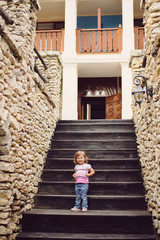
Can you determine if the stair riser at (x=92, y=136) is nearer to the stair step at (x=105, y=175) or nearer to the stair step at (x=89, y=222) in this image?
the stair step at (x=105, y=175)

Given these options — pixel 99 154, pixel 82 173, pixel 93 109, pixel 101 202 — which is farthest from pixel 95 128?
pixel 93 109

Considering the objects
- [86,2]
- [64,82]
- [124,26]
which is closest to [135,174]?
[64,82]

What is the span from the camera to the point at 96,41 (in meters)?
8.91

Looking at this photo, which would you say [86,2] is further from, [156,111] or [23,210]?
[23,210]

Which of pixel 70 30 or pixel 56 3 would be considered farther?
pixel 56 3

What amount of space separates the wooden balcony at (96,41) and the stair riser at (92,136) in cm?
429

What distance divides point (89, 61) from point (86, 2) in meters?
2.93

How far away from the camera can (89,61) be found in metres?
8.68

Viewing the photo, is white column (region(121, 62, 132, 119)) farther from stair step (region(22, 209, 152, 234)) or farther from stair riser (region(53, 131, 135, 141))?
stair step (region(22, 209, 152, 234))

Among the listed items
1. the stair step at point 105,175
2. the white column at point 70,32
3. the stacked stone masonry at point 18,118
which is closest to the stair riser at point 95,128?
the stacked stone masonry at point 18,118

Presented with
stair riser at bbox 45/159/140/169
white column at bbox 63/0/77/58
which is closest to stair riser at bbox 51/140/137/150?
stair riser at bbox 45/159/140/169

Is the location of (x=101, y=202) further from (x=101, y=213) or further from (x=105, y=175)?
(x=105, y=175)

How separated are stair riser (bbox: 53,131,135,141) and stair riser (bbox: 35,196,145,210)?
1.96 metres

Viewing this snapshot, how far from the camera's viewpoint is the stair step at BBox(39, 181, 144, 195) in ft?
13.5
